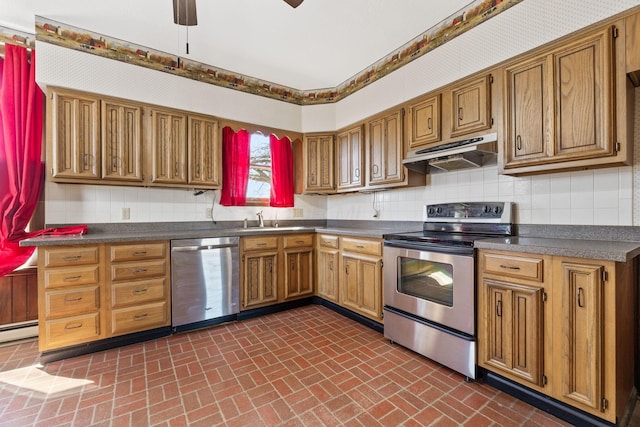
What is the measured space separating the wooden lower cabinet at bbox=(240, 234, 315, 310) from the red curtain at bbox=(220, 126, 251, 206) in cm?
71

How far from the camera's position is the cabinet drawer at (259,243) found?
3.13m

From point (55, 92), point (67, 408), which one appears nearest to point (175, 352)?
point (67, 408)

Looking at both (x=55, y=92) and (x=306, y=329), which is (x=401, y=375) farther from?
(x=55, y=92)

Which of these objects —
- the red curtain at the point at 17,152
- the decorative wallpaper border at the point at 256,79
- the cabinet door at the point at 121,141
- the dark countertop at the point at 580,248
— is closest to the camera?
the dark countertop at the point at 580,248

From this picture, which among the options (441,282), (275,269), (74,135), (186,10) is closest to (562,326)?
(441,282)

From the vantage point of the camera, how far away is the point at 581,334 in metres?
1.54

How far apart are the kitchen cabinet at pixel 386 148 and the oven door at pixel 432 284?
871mm

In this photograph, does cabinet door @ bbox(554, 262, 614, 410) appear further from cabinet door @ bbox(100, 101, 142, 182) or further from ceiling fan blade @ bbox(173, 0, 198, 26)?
cabinet door @ bbox(100, 101, 142, 182)

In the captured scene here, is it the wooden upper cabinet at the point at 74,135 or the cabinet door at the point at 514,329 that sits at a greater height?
the wooden upper cabinet at the point at 74,135

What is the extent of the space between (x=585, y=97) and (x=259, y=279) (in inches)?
123

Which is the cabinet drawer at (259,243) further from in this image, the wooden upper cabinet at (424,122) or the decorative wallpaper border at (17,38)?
the decorative wallpaper border at (17,38)

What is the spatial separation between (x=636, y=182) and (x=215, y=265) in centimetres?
334

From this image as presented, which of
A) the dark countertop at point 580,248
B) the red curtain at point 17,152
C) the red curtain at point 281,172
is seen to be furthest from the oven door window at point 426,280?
the red curtain at point 17,152

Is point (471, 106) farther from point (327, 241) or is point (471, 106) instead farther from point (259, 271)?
point (259, 271)
